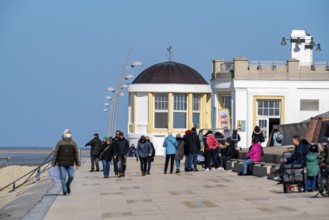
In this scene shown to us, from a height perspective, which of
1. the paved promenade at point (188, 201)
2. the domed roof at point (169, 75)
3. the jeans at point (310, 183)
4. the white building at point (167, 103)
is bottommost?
the paved promenade at point (188, 201)

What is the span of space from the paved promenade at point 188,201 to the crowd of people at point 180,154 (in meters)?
0.77

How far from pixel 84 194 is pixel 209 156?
11.6 m

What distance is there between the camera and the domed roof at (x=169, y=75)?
216 ft

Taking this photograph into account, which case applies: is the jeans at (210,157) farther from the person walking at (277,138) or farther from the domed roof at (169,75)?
the domed roof at (169,75)

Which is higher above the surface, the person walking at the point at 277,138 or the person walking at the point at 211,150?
the person walking at the point at 277,138

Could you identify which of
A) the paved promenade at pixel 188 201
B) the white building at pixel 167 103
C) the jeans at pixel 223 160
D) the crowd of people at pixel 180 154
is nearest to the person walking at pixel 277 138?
the crowd of people at pixel 180 154

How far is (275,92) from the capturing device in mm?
56906

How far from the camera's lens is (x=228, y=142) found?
120ft

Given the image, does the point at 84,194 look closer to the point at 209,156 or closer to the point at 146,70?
the point at 209,156

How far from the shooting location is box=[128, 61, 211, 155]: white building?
64812 mm

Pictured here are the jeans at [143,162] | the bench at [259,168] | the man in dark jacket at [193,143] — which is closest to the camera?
the bench at [259,168]

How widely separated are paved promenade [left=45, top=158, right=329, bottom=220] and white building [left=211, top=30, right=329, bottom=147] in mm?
27448

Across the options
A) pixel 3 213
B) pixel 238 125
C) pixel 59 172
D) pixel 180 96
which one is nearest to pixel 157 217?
pixel 3 213

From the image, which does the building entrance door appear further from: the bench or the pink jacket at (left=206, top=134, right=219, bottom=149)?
the bench
